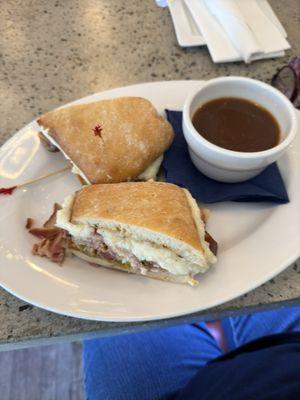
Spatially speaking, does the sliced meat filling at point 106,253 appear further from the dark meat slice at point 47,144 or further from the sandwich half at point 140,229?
the dark meat slice at point 47,144

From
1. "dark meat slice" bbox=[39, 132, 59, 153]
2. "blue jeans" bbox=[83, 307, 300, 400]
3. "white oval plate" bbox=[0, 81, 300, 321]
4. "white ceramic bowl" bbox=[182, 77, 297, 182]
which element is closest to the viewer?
"white oval plate" bbox=[0, 81, 300, 321]

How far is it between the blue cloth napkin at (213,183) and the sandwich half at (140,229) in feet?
0.26

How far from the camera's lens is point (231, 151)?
0.81 meters

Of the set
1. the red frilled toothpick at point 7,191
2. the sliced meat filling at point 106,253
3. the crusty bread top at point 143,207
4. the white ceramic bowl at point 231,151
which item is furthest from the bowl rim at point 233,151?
the red frilled toothpick at point 7,191

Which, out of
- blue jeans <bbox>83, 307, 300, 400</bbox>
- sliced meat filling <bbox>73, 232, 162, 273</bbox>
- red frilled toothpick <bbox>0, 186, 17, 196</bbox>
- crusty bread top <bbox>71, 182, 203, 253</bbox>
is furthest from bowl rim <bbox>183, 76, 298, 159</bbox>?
blue jeans <bbox>83, 307, 300, 400</bbox>

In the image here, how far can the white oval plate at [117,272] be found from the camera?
0.71 m

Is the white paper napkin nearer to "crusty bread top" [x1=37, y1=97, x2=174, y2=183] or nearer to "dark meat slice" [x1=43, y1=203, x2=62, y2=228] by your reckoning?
"crusty bread top" [x1=37, y1=97, x2=174, y2=183]

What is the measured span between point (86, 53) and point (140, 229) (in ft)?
2.42

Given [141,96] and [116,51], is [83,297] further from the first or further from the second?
[116,51]

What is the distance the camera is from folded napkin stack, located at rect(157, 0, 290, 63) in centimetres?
118

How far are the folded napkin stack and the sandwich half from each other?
0.59m

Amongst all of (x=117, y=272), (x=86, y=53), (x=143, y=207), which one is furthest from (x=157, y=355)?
(x=86, y=53)

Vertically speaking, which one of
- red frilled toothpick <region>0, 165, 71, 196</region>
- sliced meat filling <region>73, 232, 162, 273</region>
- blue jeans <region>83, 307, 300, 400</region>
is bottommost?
blue jeans <region>83, 307, 300, 400</region>

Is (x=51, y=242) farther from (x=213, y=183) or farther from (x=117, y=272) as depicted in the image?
(x=213, y=183)
